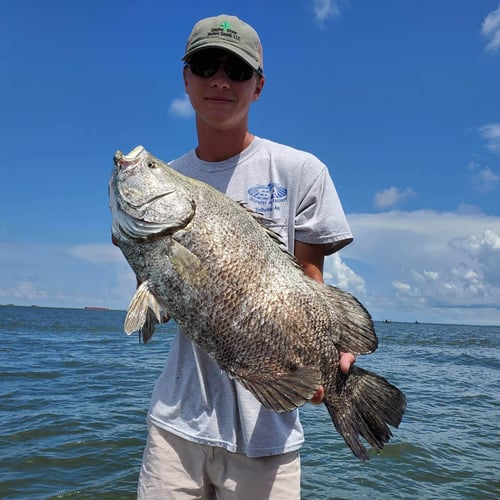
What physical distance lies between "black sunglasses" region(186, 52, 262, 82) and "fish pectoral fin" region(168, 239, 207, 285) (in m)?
1.15

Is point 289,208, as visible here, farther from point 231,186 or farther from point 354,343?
point 354,343

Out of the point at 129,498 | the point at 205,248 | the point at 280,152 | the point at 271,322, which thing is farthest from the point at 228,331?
the point at 129,498

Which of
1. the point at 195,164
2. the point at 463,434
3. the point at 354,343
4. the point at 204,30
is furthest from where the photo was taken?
the point at 463,434

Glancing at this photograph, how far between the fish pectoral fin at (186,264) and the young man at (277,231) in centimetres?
70

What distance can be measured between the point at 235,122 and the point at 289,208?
0.62m

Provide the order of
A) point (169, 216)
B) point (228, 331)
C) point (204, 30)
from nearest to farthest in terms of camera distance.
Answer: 1. point (228, 331)
2. point (169, 216)
3. point (204, 30)

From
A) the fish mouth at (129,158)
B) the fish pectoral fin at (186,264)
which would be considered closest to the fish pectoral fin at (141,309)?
the fish pectoral fin at (186,264)

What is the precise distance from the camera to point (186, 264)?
2.42m

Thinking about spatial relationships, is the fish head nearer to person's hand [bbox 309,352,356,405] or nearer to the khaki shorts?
person's hand [bbox 309,352,356,405]

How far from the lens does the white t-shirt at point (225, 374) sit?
2.77 meters

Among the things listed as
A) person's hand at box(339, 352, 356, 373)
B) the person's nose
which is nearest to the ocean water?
person's hand at box(339, 352, 356, 373)

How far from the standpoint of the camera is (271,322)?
2439 millimetres

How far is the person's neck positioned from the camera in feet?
10.1

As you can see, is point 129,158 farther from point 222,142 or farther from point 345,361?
point 345,361
